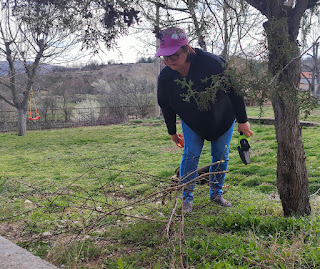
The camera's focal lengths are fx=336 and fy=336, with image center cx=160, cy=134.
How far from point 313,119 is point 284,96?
1176 centimetres

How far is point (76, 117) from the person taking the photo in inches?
974

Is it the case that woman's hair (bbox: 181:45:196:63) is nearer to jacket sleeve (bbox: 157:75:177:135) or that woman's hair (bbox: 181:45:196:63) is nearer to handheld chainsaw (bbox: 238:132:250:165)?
jacket sleeve (bbox: 157:75:177:135)

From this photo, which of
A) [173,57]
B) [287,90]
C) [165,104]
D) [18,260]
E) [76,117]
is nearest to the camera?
[18,260]

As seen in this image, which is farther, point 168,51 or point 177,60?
point 177,60

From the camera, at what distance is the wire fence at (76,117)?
2239 cm

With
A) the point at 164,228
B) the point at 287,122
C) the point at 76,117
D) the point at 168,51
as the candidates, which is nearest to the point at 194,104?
the point at 168,51

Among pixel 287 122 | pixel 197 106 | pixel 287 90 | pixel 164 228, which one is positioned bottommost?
pixel 164 228

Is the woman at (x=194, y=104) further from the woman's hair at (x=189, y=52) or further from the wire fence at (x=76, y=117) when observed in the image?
the wire fence at (x=76, y=117)

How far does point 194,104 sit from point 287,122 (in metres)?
0.92

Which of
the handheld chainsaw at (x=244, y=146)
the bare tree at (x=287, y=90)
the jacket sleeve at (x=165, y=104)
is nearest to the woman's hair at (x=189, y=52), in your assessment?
the jacket sleeve at (x=165, y=104)

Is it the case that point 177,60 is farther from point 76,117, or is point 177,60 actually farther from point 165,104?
point 76,117

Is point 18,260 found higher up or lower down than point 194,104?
lower down

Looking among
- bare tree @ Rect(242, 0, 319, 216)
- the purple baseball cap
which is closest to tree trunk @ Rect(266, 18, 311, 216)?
bare tree @ Rect(242, 0, 319, 216)

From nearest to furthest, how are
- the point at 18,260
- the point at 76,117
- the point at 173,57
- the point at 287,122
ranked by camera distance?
the point at 18,260, the point at 287,122, the point at 173,57, the point at 76,117
